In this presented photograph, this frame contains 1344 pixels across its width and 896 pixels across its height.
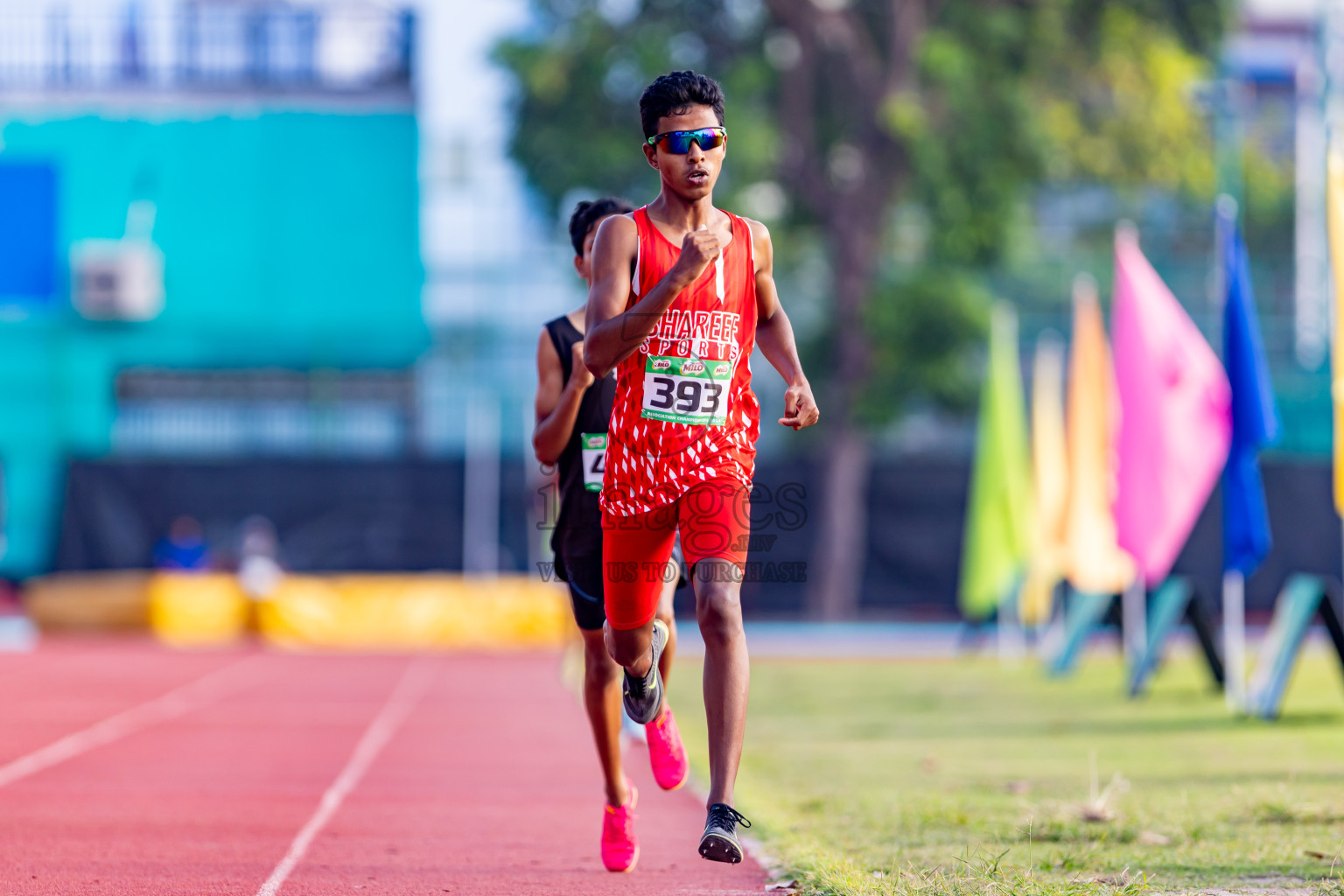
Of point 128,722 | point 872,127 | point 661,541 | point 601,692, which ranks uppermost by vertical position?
point 872,127

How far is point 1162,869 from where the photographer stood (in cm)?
542

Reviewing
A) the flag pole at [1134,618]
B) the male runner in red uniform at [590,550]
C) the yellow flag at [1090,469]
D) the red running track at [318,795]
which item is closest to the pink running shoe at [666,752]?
the male runner in red uniform at [590,550]

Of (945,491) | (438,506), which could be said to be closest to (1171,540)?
(945,491)

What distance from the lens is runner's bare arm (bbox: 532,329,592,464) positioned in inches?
233

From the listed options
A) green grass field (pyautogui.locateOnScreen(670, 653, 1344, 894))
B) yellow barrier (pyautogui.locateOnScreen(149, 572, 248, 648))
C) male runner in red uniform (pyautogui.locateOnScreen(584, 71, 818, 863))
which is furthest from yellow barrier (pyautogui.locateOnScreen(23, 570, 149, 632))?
male runner in red uniform (pyautogui.locateOnScreen(584, 71, 818, 863))

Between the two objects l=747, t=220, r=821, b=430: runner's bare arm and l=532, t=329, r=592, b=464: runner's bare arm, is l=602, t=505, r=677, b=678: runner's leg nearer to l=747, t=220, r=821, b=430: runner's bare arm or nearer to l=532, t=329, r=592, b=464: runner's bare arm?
l=747, t=220, r=821, b=430: runner's bare arm

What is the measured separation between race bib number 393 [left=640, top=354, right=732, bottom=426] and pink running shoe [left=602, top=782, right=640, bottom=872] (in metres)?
1.53

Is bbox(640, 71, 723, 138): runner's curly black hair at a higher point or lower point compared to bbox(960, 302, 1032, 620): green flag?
higher

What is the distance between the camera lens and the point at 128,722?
40.1ft

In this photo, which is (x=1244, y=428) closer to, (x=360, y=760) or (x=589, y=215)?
(x=360, y=760)

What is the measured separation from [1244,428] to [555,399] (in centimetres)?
789

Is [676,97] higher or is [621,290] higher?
[676,97]

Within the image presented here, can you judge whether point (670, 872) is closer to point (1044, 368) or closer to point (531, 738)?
point (531, 738)

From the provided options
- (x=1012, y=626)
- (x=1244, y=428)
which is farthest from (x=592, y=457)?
(x=1012, y=626)
